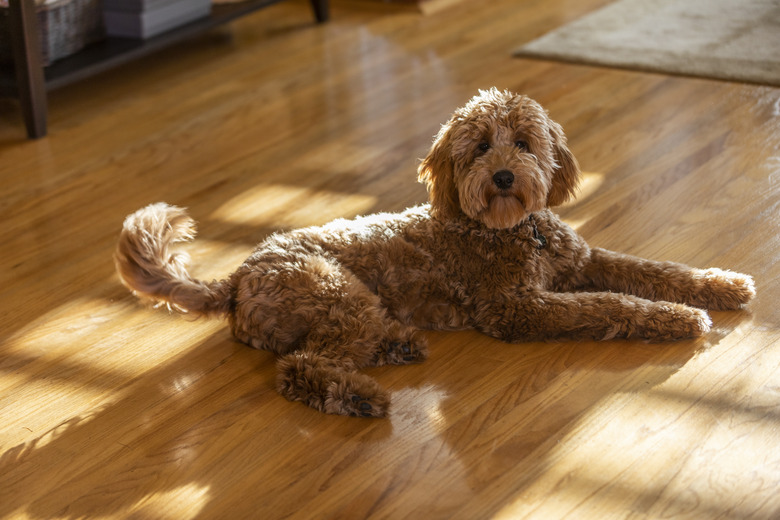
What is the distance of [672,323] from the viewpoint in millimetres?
2080

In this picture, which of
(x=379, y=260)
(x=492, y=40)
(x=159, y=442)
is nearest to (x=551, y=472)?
(x=379, y=260)

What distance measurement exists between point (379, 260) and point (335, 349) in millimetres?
253

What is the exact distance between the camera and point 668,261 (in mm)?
2352

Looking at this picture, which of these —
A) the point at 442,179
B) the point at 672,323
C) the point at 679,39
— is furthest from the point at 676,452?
the point at 679,39

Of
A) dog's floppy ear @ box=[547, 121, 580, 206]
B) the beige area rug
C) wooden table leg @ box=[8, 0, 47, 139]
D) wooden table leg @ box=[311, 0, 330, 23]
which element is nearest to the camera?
dog's floppy ear @ box=[547, 121, 580, 206]

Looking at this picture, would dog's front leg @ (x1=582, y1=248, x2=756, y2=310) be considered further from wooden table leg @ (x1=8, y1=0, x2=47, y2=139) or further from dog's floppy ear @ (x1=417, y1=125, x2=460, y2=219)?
wooden table leg @ (x1=8, y1=0, x2=47, y2=139)

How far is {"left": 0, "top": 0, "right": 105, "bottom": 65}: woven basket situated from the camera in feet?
11.7

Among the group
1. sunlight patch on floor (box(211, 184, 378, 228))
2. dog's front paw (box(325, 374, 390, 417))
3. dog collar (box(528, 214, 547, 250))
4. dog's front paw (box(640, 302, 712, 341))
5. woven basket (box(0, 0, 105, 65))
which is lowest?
sunlight patch on floor (box(211, 184, 378, 228))

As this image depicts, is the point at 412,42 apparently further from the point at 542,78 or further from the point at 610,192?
the point at 610,192

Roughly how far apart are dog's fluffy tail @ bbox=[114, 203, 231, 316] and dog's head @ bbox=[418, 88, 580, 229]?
22.4 inches

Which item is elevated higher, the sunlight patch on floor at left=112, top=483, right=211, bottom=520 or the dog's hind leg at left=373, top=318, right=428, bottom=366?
the dog's hind leg at left=373, top=318, right=428, bottom=366

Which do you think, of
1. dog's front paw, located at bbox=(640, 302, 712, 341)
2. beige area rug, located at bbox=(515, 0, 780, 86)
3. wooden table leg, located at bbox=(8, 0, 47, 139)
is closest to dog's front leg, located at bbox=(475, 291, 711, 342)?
dog's front paw, located at bbox=(640, 302, 712, 341)

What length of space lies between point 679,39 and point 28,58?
8.73 feet

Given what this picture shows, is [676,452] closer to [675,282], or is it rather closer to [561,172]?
[675,282]
